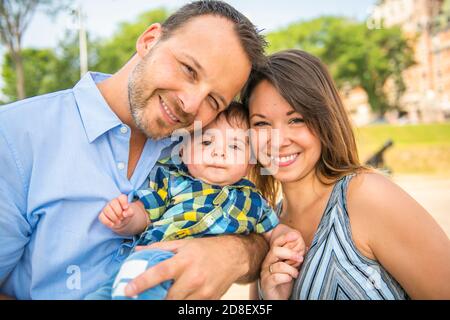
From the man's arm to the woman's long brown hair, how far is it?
146 centimetres

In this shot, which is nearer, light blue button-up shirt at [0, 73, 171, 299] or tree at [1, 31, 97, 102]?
light blue button-up shirt at [0, 73, 171, 299]

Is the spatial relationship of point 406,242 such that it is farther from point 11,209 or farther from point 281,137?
point 11,209

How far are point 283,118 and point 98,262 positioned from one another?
1.34m

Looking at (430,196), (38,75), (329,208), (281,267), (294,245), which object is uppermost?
(38,75)

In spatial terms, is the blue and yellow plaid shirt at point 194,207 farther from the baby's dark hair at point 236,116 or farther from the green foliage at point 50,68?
the green foliage at point 50,68

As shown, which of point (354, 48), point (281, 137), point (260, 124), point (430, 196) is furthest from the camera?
point (354, 48)

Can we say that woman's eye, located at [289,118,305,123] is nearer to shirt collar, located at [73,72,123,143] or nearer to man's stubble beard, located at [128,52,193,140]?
man's stubble beard, located at [128,52,193,140]

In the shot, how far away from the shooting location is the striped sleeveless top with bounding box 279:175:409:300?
7.15 ft

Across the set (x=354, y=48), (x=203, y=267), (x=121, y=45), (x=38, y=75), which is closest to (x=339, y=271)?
(x=203, y=267)

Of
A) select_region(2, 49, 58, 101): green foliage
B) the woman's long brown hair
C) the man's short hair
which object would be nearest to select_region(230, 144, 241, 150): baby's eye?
the woman's long brown hair

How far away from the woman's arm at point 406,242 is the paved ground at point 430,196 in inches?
109

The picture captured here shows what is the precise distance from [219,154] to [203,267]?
749mm

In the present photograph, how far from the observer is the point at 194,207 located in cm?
240
